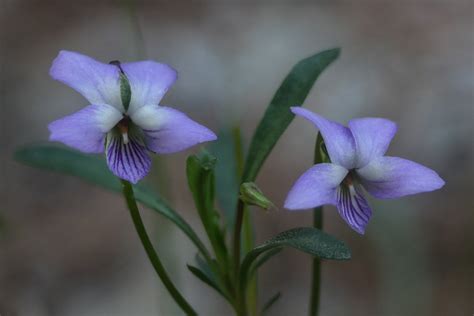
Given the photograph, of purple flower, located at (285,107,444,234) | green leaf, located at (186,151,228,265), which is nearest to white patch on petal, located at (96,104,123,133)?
green leaf, located at (186,151,228,265)

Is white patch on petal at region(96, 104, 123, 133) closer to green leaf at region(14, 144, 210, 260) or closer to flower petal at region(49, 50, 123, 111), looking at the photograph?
flower petal at region(49, 50, 123, 111)

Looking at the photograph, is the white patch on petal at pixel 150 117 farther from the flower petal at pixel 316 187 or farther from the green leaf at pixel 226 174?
the green leaf at pixel 226 174

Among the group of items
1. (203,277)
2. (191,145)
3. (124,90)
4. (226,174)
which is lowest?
(203,277)

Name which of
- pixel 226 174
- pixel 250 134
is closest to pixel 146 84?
pixel 226 174

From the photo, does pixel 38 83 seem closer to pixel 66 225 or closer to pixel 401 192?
pixel 66 225

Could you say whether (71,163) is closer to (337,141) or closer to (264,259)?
(264,259)

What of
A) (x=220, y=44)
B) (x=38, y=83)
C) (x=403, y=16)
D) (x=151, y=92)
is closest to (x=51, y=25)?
(x=38, y=83)
